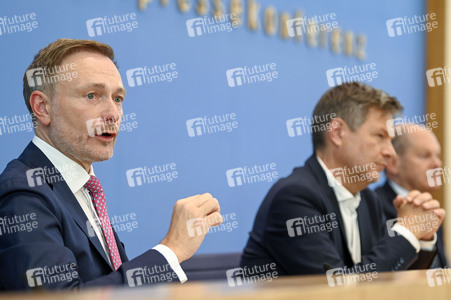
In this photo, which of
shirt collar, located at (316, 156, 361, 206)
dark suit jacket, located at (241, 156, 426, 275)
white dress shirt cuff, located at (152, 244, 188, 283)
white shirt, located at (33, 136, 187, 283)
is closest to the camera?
white dress shirt cuff, located at (152, 244, 188, 283)

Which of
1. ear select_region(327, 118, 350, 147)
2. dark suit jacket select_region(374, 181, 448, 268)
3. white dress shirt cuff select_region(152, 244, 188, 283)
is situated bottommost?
dark suit jacket select_region(374, 181, 448, 268)

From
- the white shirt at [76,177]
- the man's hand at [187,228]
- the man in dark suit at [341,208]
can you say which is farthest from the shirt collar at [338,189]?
the white shirt at [76,177]

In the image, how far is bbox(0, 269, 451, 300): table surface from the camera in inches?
34.4

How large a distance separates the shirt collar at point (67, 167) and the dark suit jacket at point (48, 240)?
1.2 inches

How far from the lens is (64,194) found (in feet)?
5.08

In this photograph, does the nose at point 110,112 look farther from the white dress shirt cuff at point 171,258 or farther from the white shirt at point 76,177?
the white dress shirt cuff at point 171,258

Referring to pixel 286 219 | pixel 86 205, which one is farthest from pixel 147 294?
pixel 286 219

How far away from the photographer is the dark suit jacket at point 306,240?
2.06 m

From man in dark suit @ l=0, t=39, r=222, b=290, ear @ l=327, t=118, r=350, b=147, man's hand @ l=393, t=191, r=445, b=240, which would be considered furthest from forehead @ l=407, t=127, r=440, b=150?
man in dark suit @ l=0, t=39, r=222, b=290

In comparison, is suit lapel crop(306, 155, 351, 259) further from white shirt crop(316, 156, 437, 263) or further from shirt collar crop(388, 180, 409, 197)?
shirt collar crop(388, 180, 409, 197)

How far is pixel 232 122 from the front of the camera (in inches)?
122

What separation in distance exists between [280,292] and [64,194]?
807 millimetres

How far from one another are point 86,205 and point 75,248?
20 cm

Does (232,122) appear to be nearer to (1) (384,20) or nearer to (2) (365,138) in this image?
(2) (365,138)
